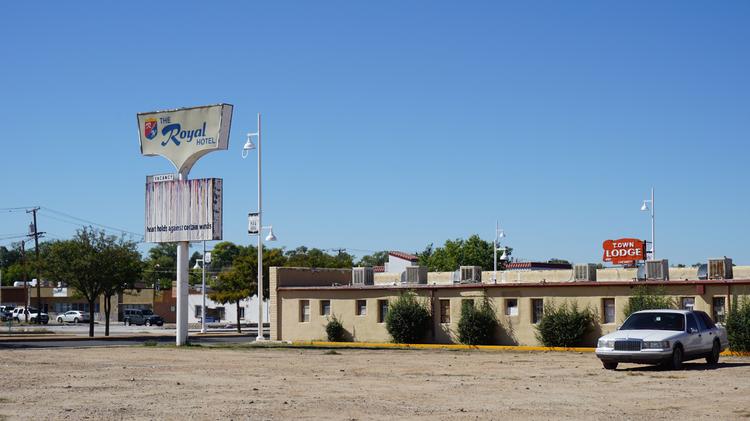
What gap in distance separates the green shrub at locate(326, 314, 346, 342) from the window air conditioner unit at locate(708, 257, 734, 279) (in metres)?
17.6

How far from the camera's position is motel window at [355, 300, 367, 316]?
4706 centimetres

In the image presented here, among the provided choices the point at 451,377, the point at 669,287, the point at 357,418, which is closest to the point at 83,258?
the point at 669,287

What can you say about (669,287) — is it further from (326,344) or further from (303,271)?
(303,271)

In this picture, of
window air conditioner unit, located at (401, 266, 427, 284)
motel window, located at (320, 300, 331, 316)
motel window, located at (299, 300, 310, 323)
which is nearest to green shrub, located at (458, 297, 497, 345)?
window air conditioner unit, located at (401, 266, 427, 284)

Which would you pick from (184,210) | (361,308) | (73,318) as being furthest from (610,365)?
(73,318)

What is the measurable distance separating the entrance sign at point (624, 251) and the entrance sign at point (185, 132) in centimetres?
2399

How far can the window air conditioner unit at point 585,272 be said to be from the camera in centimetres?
4128

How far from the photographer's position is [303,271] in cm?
5119

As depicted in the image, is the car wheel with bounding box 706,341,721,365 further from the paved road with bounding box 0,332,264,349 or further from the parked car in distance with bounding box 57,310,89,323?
the parked car in distance with bounding box 57,310,89,323

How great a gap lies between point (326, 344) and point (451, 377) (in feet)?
77.0

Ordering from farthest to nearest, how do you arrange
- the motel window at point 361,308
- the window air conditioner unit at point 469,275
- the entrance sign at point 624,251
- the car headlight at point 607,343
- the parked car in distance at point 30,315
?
the parked car in distance at point 30,315
the entrance sign at point 624,251
the motel window at point 361,308
the window air conditioner unit at point 469,275
the car headlight at point 607,343

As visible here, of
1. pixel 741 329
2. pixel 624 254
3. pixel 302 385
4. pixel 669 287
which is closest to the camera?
pixel 302 385

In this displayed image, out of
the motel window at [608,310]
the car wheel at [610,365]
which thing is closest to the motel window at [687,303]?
the motel window at [608,310]

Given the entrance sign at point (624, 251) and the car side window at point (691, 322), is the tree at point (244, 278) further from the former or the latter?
the car side window at point (691, 322)
